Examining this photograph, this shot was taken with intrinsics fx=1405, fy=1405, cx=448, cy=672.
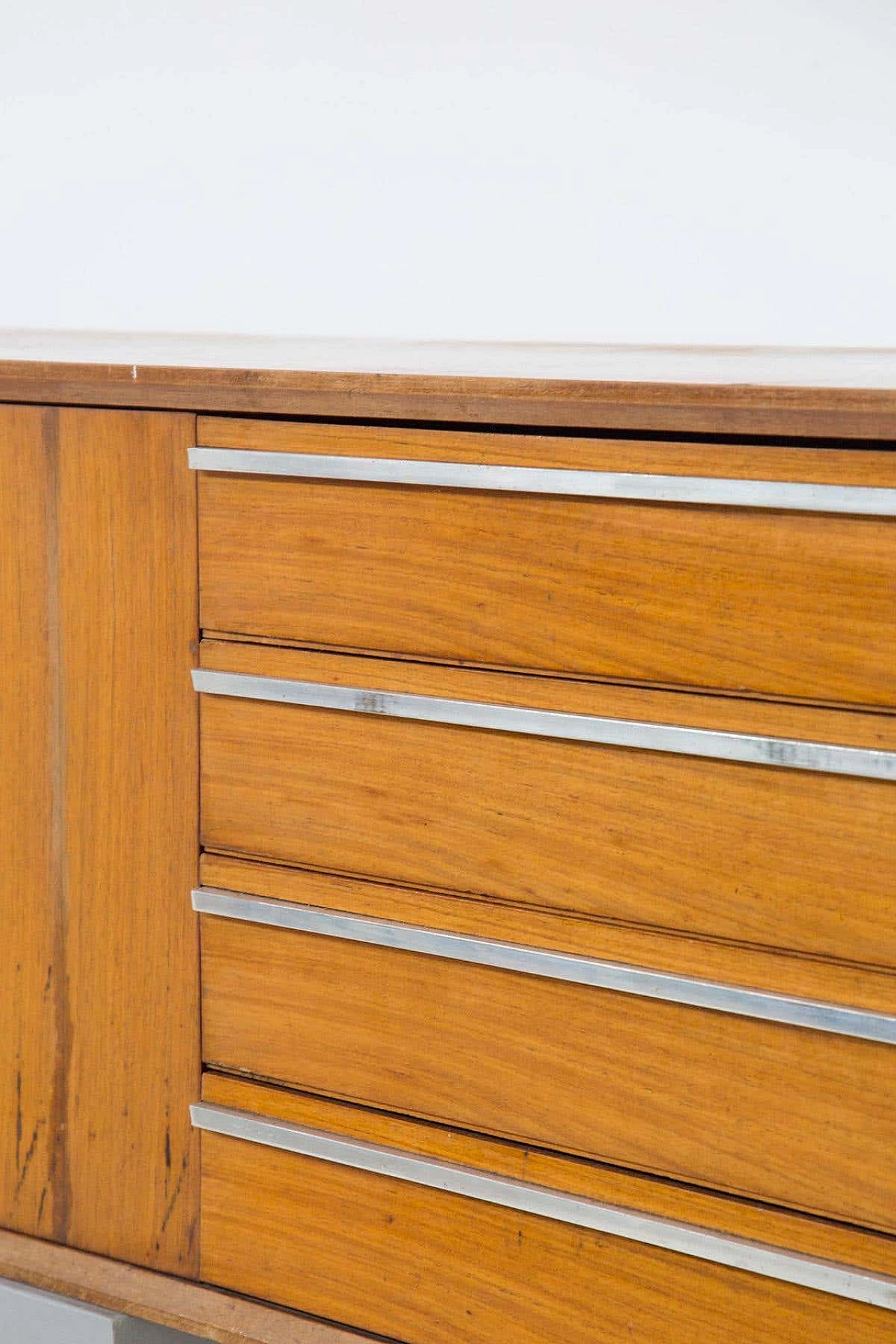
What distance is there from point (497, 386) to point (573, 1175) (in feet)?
1.94

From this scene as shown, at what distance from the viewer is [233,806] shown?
1144 millimetres

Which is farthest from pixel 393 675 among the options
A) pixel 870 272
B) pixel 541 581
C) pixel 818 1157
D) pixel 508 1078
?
pixel 870 272

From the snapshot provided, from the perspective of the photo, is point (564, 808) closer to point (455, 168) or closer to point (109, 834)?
point (109, 834)

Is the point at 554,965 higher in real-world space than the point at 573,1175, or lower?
higher

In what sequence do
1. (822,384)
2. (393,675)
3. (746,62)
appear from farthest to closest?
(746,62)
(393,675)
(822,384)

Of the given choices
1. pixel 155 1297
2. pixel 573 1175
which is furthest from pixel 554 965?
pixel 155 1297

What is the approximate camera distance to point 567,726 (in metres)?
1.01

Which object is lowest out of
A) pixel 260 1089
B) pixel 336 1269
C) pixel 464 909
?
pixel 336 1269

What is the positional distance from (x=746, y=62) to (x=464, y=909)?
113 cm

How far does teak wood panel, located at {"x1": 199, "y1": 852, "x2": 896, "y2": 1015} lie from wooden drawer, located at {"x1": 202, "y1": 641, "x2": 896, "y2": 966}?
1cm

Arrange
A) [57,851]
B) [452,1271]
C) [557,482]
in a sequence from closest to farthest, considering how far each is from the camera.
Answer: [557,482], [452,1271], [57,851]

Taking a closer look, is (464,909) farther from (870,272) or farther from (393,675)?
(870,272)

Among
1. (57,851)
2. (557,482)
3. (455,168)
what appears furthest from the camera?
(455,168)

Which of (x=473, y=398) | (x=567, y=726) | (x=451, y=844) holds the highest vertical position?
(x=473, y=398)
